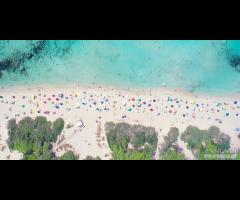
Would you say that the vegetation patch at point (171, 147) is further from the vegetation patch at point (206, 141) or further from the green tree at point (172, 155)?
the vegetation patch at point (206, 141)

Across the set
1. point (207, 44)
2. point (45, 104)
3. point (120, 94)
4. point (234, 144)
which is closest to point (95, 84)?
point (120, 94)

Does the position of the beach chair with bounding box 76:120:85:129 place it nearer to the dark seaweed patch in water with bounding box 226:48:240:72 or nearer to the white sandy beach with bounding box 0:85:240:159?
the white sandy beach with bounding box 0:85:240:159

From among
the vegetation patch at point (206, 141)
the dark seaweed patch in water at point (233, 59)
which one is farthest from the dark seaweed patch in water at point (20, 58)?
the dark seaweed patch in water at point (233, 59)

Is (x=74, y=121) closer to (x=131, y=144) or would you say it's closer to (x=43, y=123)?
(x=43, y=123)

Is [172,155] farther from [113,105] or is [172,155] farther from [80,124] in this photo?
[80,124]

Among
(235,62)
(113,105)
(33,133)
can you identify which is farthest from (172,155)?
(33,133)

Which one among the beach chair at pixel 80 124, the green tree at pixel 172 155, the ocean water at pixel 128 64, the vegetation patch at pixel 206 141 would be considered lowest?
the green tree at pixel 172 155

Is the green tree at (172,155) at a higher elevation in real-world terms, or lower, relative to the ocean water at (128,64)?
lower
